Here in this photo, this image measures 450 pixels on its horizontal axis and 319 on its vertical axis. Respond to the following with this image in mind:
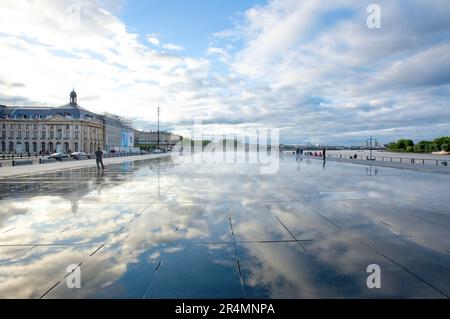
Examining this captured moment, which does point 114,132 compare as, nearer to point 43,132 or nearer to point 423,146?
point 43,132

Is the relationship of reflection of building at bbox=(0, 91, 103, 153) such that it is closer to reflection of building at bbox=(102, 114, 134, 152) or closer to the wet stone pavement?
reflection of building at bbox=(102, 114, 134, 152)

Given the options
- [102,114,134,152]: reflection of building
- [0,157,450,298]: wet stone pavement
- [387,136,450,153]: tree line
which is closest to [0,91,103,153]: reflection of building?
[102,114,134,152]: reflection of building

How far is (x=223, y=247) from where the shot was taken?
542cm

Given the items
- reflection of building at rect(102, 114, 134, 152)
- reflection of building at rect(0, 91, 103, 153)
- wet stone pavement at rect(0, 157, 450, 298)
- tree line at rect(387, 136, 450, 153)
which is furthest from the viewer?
tree line at rect(387, 136, 450, 153)

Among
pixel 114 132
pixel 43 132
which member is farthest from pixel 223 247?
pixel 114 132

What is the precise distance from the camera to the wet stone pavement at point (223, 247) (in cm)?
389

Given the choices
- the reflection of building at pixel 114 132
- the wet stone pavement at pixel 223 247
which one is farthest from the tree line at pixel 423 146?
the wet stone pavement at pixel 223 247

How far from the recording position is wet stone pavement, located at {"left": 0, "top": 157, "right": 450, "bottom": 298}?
389cm

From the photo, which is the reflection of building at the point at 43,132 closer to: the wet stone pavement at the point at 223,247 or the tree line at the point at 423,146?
the wet stone pavement at the point at 223,247

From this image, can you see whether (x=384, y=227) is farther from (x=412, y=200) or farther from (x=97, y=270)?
(x=97, y=270)

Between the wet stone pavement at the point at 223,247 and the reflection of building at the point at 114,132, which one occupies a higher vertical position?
the reflection of building at the point at 114,132

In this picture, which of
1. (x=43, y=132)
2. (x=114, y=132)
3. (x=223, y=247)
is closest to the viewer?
(x=223, y=247)

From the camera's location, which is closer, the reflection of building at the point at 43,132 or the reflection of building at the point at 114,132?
the reflection of building at the point at 43,132
